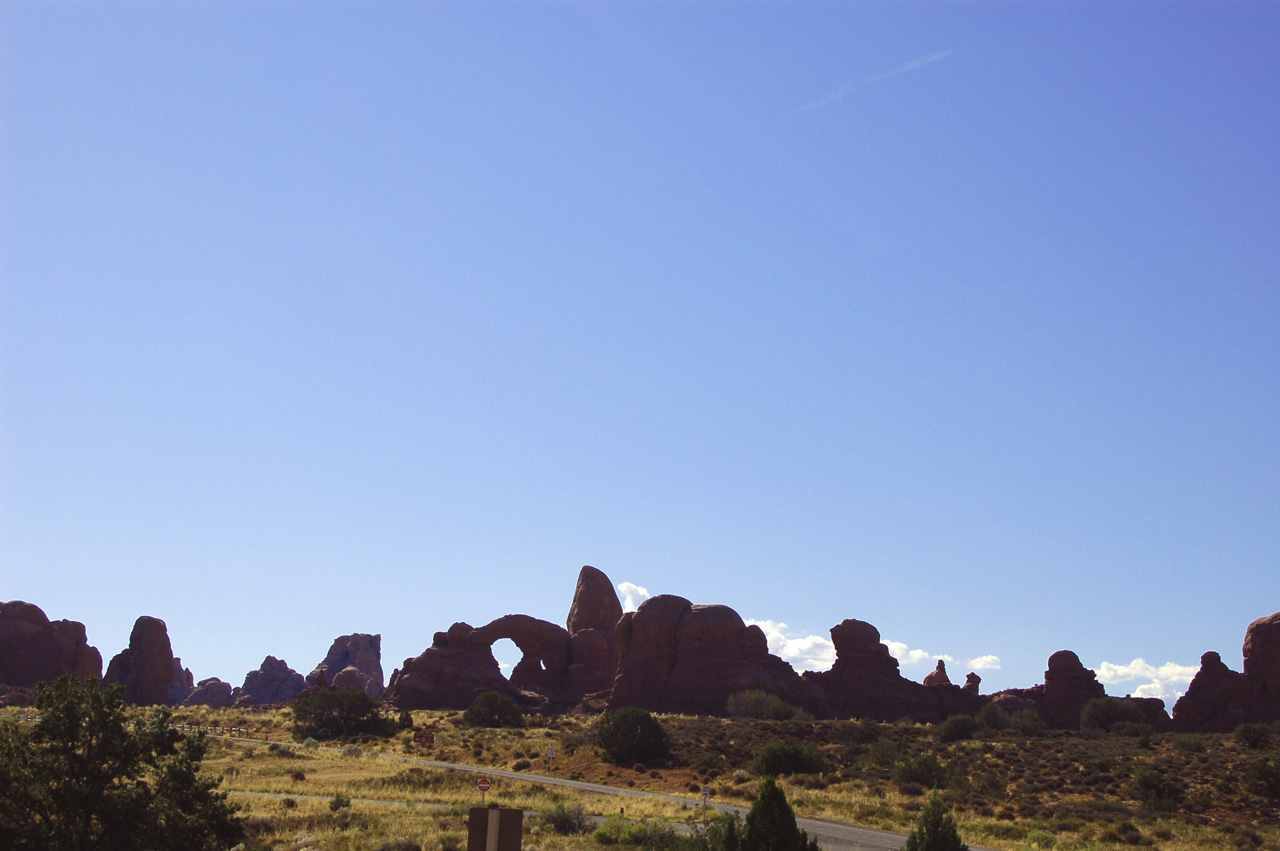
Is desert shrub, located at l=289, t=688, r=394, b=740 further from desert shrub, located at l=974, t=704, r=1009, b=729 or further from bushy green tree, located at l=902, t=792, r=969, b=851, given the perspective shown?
bushy green tree, located at l=902, t=792, r=969, b=851

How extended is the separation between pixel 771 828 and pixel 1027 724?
177 ft

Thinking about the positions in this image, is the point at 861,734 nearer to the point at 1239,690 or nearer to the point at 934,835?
the point at 1239,690

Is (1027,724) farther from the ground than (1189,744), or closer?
farther from the ground

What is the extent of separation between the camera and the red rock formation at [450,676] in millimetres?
78688

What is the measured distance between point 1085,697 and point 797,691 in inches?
894

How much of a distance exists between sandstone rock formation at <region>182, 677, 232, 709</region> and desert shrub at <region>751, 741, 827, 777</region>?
4328 inches

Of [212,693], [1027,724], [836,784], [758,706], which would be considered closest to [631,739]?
[836,784]

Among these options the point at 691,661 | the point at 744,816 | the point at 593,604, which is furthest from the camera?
the point at 593,604

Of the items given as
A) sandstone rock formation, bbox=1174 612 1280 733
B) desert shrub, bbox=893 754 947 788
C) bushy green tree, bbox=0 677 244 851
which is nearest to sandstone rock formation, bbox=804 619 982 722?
sandstone rock formation, bbox=1174 612 1280 733

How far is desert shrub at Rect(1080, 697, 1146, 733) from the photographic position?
66.0 m

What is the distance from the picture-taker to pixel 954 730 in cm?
5653

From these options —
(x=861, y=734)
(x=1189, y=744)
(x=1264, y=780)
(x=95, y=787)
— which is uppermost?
(x=95, y=787)

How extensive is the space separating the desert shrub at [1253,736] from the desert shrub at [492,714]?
1672 inches

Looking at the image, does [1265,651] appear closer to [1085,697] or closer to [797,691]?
[1085,697]
